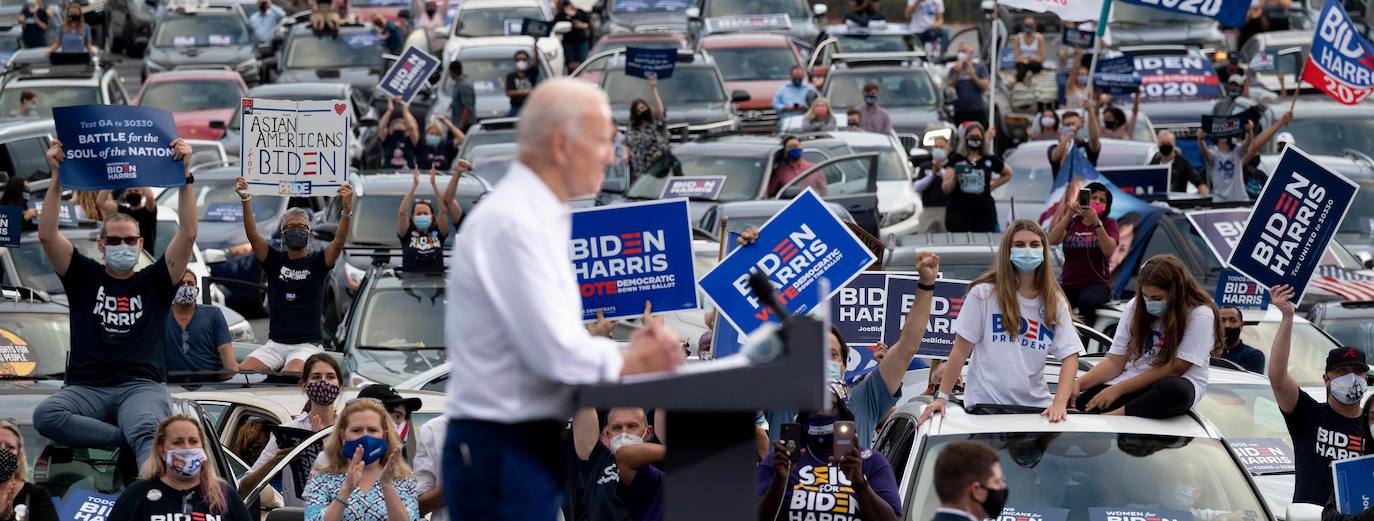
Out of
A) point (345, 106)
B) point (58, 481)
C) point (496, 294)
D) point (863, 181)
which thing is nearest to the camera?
point (496, 294)

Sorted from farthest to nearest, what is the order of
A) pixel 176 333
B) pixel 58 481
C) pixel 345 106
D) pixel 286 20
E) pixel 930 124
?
pixel 286 20 < pixel 930 124 < pixel 345 106 < pixel 176 333 < pixel 58 481

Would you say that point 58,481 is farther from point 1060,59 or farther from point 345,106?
point 1060,59

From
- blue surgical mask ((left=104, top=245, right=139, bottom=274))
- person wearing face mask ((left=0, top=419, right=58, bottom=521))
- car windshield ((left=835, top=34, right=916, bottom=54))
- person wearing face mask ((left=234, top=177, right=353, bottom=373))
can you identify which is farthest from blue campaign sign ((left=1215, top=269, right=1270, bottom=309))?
car windshield ((left=835, top=34, right=916, bottom=54))

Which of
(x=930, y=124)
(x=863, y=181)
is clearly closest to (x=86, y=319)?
(x=863, y=181)

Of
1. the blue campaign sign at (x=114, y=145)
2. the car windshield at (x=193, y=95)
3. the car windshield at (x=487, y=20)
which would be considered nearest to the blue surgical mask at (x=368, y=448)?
the blue campaign sign at (x=114, y=145)

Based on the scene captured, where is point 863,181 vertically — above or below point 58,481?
below

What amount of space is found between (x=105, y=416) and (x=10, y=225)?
18.0 ft

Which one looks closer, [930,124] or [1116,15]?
[930,124]

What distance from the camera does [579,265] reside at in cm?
980

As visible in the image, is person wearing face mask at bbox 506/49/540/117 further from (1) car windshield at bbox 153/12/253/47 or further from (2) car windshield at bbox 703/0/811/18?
(1) car windshield at bbox 153/12/253/47

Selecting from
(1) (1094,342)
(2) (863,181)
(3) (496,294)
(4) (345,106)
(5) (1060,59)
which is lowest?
(5) (1060,59)

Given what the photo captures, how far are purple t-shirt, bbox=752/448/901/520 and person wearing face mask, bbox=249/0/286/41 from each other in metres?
26.3

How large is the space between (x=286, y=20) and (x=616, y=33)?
6.04 meters

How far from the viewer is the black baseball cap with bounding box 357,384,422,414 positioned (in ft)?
31.5
